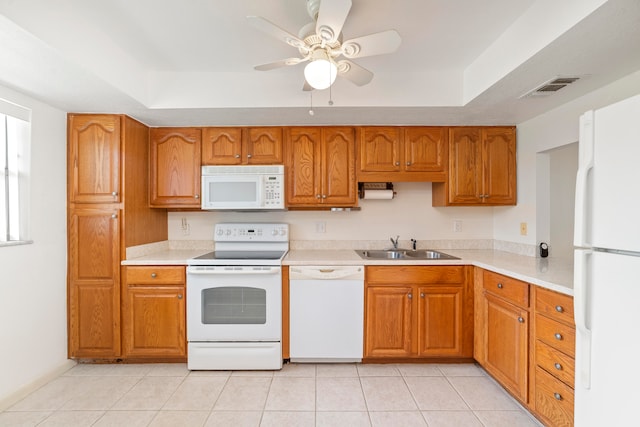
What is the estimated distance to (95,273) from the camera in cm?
249

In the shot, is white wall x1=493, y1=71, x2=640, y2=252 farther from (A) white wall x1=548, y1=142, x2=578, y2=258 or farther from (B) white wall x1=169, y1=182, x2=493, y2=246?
(B) white wall x1=169, y1=182, x2=493, y2=246

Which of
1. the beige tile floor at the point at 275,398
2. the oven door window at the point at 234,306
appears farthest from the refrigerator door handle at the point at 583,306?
the oven door window at the point at 234,306

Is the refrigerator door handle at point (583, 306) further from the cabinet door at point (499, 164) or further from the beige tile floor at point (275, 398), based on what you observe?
the cabinet door at point (499, 164)

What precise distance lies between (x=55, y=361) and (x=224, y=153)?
2116mm

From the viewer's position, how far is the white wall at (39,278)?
2037mm

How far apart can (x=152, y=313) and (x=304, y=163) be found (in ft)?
5.90

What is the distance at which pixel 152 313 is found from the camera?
2.50 m

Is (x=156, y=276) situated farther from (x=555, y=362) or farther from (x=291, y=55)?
(x=555, y=362)

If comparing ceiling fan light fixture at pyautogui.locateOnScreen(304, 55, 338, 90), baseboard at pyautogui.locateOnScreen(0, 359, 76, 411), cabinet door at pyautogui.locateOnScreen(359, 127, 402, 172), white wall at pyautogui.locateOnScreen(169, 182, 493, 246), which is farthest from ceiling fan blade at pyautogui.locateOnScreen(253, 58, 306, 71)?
baseboard at pyautogui.locateOnScreen(0, 359, 76, 411)

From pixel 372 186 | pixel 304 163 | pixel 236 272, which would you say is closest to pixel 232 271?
pixel 236 272

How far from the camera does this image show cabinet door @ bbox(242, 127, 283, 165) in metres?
2.81

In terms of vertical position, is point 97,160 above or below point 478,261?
above

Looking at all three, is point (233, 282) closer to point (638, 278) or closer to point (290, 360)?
point (290, 360)

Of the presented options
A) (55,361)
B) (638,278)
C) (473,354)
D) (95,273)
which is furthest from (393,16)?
(55,361)
